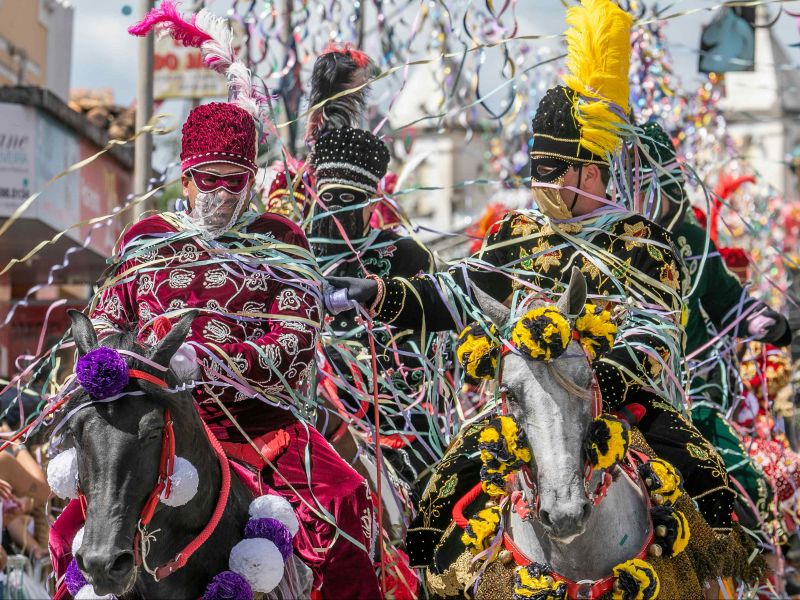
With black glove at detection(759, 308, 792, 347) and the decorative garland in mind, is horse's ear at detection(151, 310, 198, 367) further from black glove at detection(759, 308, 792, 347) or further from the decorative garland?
black glove at detection(759, 308, 792, 347)

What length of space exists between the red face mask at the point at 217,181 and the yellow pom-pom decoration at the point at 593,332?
164 centimetres

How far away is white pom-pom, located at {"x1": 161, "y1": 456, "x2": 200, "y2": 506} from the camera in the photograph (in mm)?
4848

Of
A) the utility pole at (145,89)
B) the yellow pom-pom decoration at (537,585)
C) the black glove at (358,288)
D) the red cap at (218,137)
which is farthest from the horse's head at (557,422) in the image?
the utility pole at (145,89)

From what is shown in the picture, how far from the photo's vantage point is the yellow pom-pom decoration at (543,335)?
4832 mm

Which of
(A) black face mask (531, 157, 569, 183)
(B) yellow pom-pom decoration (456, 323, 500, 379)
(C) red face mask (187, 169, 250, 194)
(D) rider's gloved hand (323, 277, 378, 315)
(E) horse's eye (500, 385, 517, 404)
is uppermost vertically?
(A) black face mask (531, 157, 569, 183)

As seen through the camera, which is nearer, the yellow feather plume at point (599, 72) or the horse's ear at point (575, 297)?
the horse's ear at point (575, 297)

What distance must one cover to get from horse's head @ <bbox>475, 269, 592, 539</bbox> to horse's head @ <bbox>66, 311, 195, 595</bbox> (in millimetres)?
1176

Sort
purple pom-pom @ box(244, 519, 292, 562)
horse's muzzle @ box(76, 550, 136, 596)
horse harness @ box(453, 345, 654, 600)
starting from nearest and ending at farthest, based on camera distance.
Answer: horse's muzzle @ box(76, 550, 136, 596)
horse harness @ box(453, 345, 654, 600)
purple pom-pom @ box(244, 519, 292, 562)

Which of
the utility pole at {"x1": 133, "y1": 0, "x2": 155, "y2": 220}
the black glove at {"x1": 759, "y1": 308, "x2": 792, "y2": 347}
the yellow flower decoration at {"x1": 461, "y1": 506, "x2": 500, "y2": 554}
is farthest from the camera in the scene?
the utility pole at {"x1": 133, "y1": 0, "x2": 155, "y2": 220}

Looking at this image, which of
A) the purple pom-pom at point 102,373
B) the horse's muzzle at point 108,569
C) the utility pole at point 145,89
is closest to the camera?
the horse's muzzle at point 108,569

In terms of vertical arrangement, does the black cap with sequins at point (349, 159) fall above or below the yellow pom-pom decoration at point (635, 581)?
above

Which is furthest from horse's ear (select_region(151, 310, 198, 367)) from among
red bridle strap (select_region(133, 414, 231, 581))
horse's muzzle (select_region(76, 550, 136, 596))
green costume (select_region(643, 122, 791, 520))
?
green costume (select_region(643, 122, 791, 520))

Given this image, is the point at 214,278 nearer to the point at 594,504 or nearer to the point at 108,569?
the point at 108,569

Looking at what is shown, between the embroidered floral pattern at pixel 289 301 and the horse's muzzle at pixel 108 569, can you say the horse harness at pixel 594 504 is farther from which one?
the horse's muzzle at pixel 108 569
